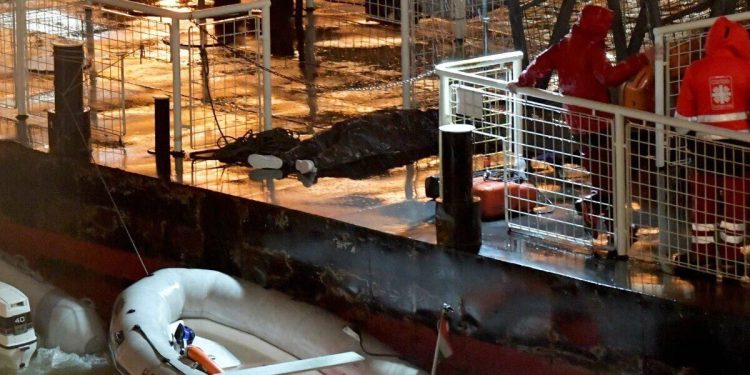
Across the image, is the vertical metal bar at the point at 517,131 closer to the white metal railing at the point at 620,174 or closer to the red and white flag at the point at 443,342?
the white metal railing at the point at 620,174

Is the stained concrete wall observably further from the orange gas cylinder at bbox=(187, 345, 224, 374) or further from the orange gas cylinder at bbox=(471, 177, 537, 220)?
the orange gas cylinder at bbox=(187, 345, 224, 374)

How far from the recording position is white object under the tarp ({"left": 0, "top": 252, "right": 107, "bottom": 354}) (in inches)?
345

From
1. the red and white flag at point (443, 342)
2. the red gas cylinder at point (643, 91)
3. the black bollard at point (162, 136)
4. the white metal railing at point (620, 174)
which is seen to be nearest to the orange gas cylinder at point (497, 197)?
the white metal railing at point (620, 174)

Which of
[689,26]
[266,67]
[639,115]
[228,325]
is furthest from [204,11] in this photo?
[639,115]

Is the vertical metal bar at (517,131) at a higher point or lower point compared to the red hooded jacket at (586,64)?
lower

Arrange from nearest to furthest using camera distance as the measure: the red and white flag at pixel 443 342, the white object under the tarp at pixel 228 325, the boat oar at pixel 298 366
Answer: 1. the boat oar at pixel 298 366
2. the red and white flag at pixel 443 342
3. the white object under the tarp at pixel 228 325

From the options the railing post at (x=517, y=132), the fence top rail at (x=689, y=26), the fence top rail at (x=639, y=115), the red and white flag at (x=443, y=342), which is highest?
the fence top rail at (x=689, y=26)

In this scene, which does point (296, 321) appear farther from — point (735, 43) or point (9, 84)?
point (9, 84)

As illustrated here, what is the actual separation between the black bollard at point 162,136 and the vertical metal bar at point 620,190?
11.0 ft

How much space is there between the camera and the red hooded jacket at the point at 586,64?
25.2ft

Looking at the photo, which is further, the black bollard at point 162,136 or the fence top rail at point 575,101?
the black bollard at point 162,136

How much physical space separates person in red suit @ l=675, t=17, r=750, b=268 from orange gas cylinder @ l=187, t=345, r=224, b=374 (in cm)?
259

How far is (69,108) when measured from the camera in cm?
977

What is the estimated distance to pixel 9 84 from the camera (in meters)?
12.1
